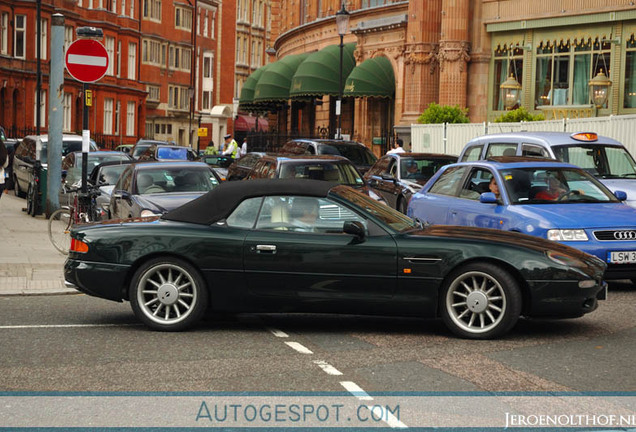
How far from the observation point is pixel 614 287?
42.5 feet

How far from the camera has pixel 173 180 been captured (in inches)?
690

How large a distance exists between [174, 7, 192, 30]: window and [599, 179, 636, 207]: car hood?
75.6m

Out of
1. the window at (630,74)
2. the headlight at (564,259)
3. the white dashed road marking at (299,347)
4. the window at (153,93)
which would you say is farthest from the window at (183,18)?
the white dashed road marking at (299,347)

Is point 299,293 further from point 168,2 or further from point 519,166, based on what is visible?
point 168,2

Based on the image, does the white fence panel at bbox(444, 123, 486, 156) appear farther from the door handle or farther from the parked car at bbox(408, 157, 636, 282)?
the door handle

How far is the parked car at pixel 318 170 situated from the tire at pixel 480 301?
31.2ft

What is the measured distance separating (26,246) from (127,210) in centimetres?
168

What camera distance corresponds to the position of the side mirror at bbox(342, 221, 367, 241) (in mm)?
8969

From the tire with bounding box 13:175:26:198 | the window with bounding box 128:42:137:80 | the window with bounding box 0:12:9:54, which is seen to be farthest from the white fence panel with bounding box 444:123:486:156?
the window with bounding box 128:42:137:80

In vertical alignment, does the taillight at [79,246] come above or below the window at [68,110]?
below

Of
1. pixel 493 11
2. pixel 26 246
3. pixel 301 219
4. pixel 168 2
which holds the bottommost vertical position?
pixel 26 246

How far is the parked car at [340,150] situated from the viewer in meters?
26.0

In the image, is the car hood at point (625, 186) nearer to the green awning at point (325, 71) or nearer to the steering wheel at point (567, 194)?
the steering wheel at point (567, 194)

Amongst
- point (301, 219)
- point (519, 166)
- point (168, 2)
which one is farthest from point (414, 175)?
point (168, 2)
